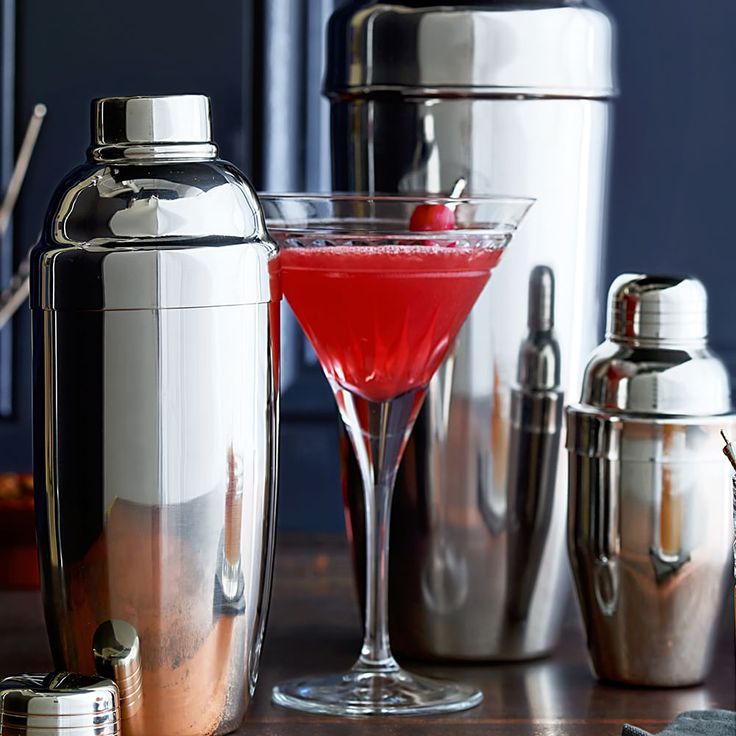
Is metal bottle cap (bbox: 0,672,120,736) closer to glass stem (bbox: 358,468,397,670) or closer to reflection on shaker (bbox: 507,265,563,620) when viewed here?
glass stem (bbox: 358,468,397,670)

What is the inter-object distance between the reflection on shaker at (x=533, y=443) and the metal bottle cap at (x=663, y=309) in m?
0.09

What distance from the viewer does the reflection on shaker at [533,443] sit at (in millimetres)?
1063

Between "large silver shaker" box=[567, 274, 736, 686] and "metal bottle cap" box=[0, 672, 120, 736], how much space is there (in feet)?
1.27

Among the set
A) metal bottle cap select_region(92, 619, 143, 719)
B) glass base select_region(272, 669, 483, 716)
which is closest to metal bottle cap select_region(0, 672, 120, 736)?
metal bottle cap select_region(92, 619, 143, 719)

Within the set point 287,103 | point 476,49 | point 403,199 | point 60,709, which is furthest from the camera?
point 287,103

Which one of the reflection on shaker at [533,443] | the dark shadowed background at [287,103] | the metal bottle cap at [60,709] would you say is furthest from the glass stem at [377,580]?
the dark shadowed background at [287,103]

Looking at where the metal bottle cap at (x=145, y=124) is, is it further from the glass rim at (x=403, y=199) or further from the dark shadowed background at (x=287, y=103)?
the dark shadowed background at (x=287, y=103)

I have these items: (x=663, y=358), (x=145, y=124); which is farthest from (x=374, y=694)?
(x=145, y=124)

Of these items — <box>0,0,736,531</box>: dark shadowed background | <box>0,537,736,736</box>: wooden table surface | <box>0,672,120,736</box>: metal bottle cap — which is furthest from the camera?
<box>0,0,736,531</box>: dark shadowed background

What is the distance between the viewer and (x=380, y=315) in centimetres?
94

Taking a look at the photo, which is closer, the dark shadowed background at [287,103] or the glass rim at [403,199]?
the glass rim at [403,199]

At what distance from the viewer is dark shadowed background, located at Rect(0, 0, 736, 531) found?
1.70m

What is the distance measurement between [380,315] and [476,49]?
0.76 feet

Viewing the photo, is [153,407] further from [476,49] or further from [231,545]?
[476,49]
